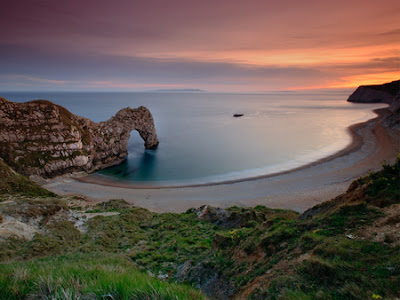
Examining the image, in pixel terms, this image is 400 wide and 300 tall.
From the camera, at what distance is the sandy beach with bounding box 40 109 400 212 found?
26.3 m

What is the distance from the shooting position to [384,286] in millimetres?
3957

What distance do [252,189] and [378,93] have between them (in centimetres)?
17351

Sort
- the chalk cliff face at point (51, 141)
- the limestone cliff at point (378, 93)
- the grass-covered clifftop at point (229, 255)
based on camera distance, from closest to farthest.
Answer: the grass-covered clifftop at point (229, 255), the chalk cliff face at point (51, 141), the limestone cliff at point (378, 93)

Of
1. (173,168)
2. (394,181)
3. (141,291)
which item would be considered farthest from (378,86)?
(141,291)

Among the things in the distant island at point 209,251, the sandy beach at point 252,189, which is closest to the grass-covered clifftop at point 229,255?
the distant island at point 209,251

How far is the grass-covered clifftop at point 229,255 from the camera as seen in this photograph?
130 inches

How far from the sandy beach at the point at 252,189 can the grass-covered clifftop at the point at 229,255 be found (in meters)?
11.5

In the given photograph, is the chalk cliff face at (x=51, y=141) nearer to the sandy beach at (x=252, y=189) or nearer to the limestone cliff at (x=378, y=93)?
the sandy beach at (x=252, y=189)

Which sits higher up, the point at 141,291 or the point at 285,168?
the point at 141,291

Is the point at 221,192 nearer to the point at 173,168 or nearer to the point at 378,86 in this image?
the point at 173,168

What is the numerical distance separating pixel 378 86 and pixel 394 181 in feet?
639

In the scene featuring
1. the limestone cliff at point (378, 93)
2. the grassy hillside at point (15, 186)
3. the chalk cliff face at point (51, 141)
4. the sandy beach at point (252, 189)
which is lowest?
the sandy beach at point (252, 189)

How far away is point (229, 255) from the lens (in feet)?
26.5

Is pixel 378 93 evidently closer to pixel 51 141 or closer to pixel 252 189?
pixel 252 189
